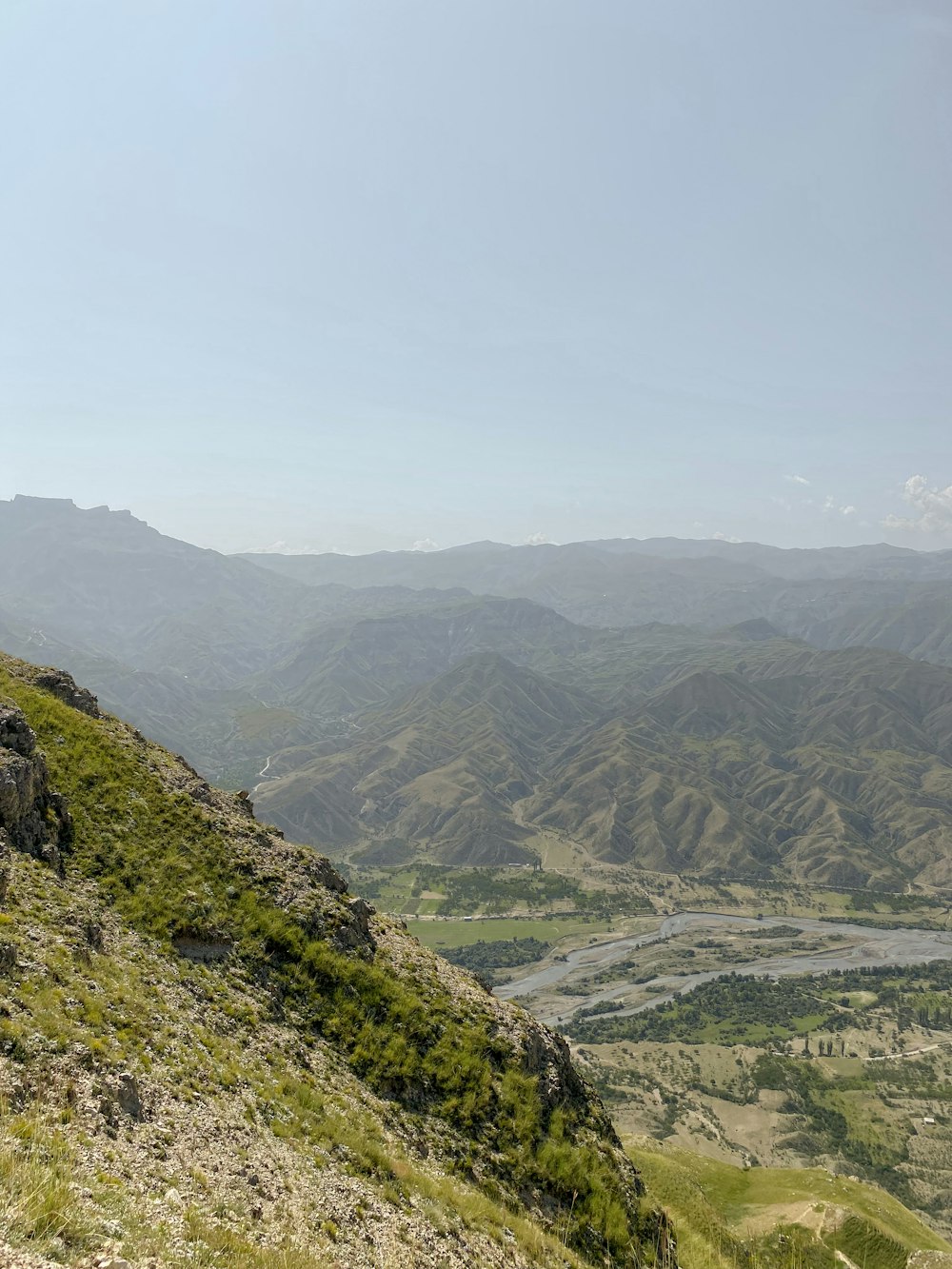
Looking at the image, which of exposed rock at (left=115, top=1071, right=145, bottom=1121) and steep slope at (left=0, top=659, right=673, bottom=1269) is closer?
steep slope at (left=0, top=659, right=673, bottom=1269)

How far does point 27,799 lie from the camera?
31.4 m

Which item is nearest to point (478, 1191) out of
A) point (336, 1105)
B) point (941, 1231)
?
point (336, 1105)

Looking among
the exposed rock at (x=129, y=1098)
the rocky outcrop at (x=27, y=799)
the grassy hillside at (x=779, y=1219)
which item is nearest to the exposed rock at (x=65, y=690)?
the rocky outcrop at (x=27, y=799)

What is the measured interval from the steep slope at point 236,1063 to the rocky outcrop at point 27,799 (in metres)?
0.13

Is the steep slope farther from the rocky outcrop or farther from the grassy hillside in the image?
the grassy hillside

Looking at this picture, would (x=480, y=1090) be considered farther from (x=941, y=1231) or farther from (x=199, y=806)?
(x=941, y=1231)

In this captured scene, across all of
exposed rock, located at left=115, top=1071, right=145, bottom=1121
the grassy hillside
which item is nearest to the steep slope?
exposed rock, located at left=115, top=1071, right=145, bottom=1121

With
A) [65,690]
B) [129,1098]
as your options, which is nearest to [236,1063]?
[129,1098]

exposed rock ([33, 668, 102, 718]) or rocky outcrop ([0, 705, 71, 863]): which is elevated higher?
exposed rock ([33, 668, 102, 718])

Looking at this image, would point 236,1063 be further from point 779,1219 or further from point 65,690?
point 779,1219

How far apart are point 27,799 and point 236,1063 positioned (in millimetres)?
16736

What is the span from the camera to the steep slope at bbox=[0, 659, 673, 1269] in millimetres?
16500

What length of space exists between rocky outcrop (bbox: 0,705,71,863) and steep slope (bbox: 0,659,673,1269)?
127 millimetres

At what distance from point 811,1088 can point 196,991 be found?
607 ft
